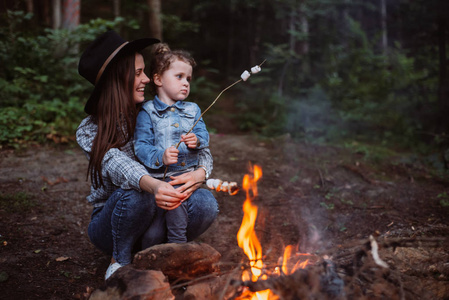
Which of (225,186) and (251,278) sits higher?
(225,186)

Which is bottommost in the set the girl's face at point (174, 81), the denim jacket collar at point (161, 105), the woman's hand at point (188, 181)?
the woman's hand at point (188, 181)

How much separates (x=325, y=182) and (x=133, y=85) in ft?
10.9

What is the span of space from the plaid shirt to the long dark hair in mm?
48

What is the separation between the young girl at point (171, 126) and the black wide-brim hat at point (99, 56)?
0.28 meters

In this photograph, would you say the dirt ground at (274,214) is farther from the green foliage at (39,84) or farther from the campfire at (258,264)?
the green foliage at (39,84)

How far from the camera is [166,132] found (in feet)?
8.53

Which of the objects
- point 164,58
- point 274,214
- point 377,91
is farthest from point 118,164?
point 377,91

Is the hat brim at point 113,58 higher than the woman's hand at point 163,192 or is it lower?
higher

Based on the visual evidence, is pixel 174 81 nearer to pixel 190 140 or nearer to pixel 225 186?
pixel 190 140

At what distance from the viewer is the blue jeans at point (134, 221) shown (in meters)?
2.36

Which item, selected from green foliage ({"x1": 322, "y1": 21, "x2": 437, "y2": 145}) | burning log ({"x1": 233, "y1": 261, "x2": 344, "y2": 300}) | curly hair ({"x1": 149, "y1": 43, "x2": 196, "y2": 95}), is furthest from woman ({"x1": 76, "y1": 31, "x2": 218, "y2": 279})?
green foliage ({"x1": 322, "y1": 21, "x2": 437, "y2": 145})

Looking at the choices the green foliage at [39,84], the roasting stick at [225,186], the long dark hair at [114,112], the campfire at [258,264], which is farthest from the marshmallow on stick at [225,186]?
the green foliage at [39,84]

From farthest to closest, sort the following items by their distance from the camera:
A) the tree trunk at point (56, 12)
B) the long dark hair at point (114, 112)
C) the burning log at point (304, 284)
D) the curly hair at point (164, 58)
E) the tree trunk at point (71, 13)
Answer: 1. the tree trunk at point (56, 12)
2. the tree trunk at point (71, 13)
3. the curly hair at point (164, 58)
4. the long dark hair at point (114, 112)
5. the burning log at point (304, 284)

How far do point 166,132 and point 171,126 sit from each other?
0.06 m
